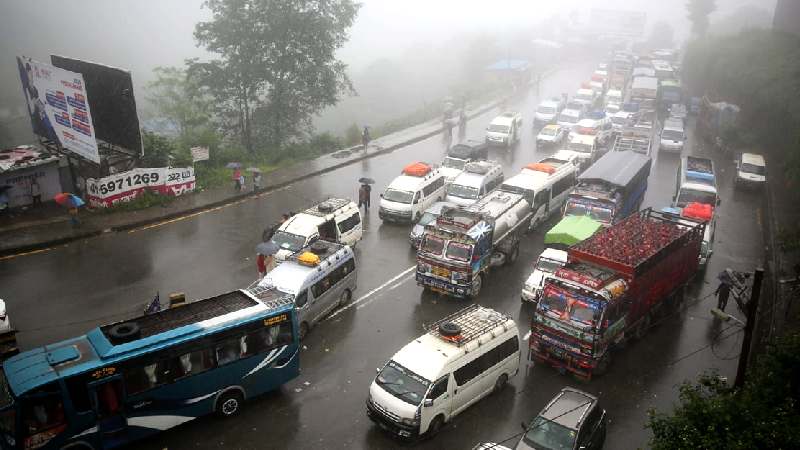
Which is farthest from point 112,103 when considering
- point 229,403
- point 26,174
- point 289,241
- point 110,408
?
point 110,408

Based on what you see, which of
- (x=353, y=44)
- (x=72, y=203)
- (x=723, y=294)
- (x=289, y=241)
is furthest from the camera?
(x=353, y=44)

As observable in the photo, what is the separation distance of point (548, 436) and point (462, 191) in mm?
16132

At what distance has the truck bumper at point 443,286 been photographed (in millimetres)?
19797

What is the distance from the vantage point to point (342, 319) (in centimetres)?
1903

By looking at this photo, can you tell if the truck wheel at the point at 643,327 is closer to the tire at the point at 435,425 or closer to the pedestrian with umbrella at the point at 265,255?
the tire at the point at 435,425

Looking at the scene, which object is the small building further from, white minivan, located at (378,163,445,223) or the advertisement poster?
white minivan, located at (378,163,445,223)

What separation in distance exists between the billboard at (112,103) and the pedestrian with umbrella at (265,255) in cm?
926

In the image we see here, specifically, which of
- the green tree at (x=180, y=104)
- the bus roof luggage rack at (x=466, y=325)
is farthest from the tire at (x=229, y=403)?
the green tree at (x=180, y=104)

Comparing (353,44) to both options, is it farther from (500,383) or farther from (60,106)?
(500,383)

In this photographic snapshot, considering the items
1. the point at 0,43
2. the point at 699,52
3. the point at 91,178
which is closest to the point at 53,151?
the point at 91,178

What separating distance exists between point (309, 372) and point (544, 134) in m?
30.3

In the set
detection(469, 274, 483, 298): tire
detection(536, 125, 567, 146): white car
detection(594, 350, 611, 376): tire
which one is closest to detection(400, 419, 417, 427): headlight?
detection(594, 350, 611, 376): tire

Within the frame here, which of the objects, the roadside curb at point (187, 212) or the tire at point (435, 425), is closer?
the tire at point (435, 425)

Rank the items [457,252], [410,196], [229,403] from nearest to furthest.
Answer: [229,403] < [457,252] < [410,196]
